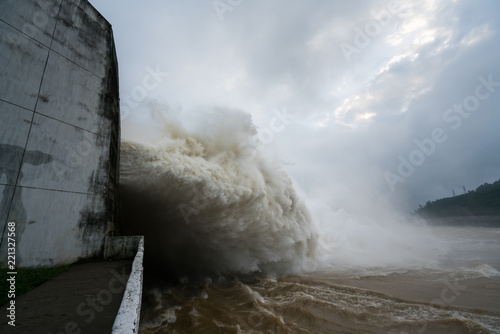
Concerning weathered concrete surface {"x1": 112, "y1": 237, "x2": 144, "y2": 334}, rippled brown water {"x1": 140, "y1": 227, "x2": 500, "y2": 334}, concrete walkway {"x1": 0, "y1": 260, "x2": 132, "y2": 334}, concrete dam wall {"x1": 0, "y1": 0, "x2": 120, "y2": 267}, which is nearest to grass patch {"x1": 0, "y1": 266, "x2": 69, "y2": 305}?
concrete walkway {"x1": 0, "y1": 260, "x2": 132, "y2": 334}

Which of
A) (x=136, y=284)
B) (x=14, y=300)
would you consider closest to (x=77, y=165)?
(x=14, y=300)

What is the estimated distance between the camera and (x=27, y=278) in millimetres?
3361

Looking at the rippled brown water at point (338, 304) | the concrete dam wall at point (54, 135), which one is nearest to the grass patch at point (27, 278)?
the concrete dam wall at point (54, 135)

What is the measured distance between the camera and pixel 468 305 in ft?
19.7

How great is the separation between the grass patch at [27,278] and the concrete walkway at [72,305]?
0.11 meters

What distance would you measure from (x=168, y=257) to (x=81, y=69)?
8228 mm

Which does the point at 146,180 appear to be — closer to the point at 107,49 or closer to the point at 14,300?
the point at 107,49

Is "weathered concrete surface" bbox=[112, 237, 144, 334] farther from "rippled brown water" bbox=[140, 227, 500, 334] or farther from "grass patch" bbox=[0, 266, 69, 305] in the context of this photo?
"rippled brown water" bbox=[140, 227, 500, 334]

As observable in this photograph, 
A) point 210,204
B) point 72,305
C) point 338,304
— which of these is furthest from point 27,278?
point 338,304

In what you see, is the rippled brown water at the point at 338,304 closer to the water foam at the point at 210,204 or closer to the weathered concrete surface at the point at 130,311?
the water foam at the point at 210,204

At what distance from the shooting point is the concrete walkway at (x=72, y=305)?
214cm

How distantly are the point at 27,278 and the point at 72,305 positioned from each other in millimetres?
1511

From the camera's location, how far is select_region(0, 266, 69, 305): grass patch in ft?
9.52

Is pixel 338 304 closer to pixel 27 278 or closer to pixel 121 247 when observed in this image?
pixel 121 247
